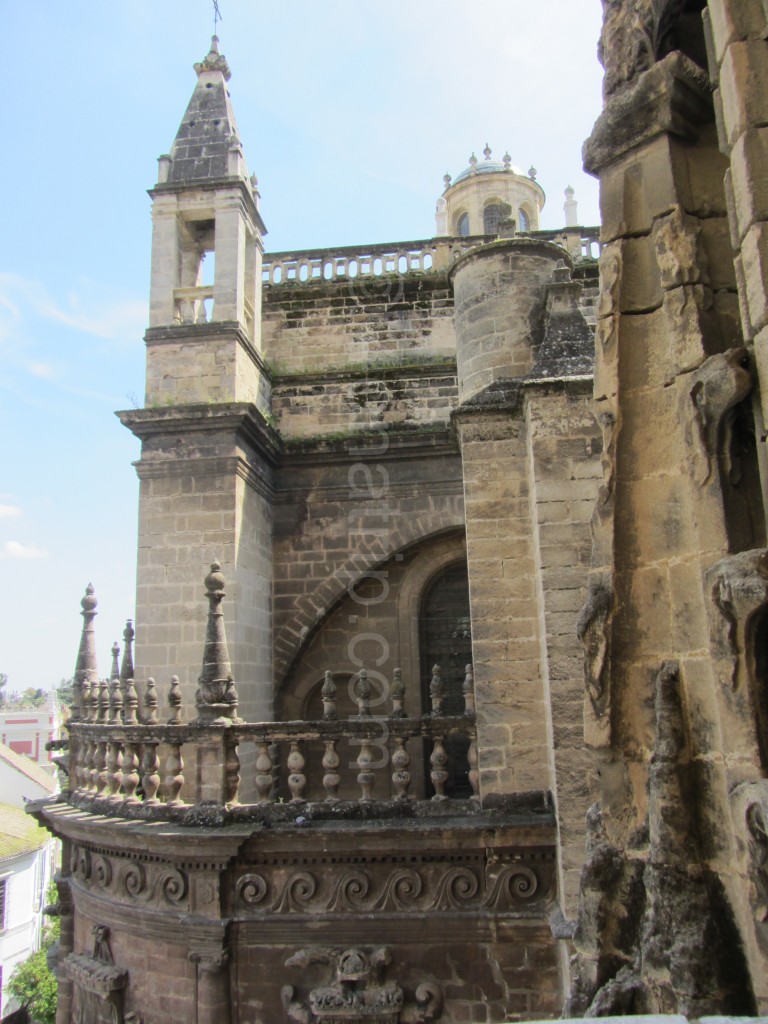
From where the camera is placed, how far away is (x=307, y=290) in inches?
467

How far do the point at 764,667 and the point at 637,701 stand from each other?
1.61ft

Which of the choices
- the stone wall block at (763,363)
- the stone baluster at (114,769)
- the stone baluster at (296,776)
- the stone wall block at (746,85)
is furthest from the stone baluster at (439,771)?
the stone wall block at (746,85)

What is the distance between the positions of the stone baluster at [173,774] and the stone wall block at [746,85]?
6.08 metres

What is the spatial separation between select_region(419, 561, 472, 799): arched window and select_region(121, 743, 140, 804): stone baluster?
3884 mm

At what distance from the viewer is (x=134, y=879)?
6746 mm

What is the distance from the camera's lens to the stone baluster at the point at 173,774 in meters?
6.83

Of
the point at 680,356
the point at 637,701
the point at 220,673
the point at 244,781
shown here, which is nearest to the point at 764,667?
the point at 637,701

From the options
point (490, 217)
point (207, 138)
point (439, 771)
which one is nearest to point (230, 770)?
point (439, 771)

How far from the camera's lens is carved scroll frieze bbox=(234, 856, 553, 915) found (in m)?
6.08

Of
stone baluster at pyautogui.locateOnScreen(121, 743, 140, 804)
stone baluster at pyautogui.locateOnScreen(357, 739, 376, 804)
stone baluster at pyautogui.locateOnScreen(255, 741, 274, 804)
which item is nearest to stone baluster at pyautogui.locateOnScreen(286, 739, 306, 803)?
stone baluster at pyautogui.locateOnScreen(255, 741, 274, 804)

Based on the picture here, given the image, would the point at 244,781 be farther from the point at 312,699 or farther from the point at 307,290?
the point at 307,290

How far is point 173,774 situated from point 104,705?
156cm

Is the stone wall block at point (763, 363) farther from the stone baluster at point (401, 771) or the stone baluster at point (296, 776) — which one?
the stone baluster at point (296, 776)

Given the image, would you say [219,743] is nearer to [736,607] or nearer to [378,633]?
[378,633]
